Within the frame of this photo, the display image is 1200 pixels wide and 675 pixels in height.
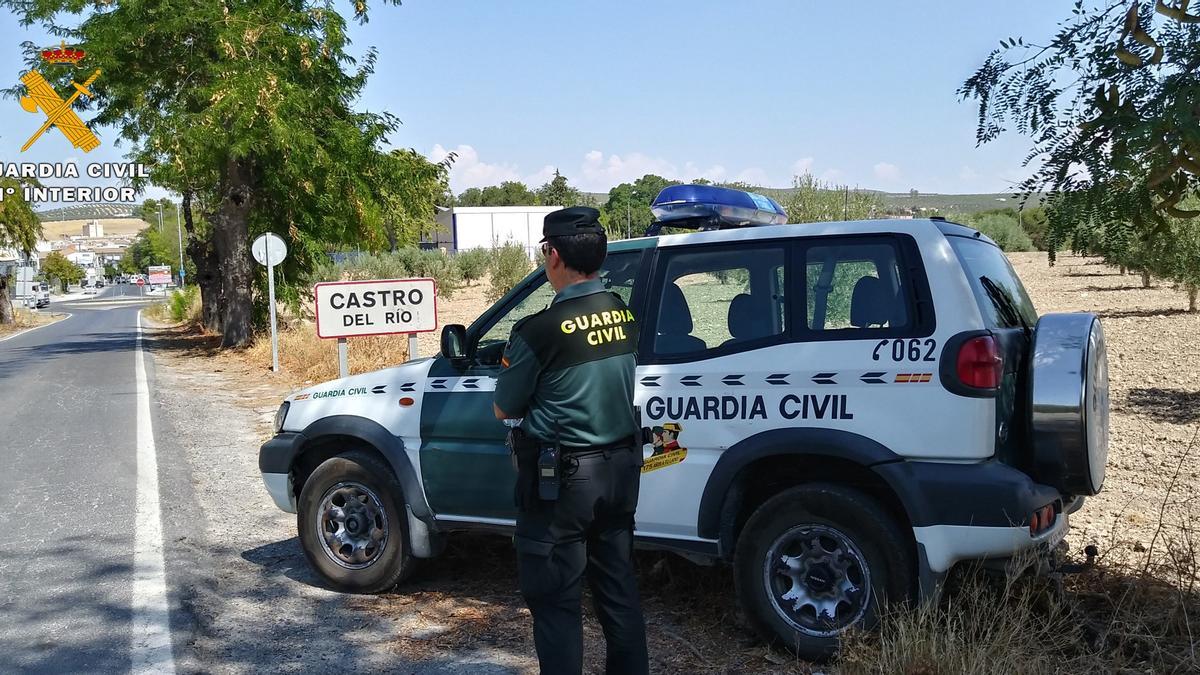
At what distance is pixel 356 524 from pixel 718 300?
240cm

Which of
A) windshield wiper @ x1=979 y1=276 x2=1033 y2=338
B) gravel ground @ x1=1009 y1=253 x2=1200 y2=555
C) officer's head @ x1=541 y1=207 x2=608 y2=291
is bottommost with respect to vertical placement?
gravel ground @ x1=1009 y1=253 x2=1200 y2=555

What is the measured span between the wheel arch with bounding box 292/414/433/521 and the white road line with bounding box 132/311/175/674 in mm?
953

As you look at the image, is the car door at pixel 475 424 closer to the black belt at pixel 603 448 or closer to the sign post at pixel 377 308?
the black belt at pixel 603 448

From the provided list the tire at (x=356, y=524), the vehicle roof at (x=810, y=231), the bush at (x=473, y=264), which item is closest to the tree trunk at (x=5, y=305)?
the bush at (x=473, y=264)

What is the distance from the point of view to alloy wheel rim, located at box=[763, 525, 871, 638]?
4270mm

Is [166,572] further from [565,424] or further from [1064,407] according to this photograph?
[1064,407]

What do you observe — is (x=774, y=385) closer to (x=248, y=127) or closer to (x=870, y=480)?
(x=870, y=480)

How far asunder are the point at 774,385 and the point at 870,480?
0.57 m

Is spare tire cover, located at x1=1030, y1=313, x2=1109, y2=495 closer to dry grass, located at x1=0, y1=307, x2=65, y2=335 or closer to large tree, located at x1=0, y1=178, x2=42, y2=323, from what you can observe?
dry grass, located at x1=0, y1=307, x2=65, y2=335

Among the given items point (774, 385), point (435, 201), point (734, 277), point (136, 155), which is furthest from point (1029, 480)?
point (435, 201)

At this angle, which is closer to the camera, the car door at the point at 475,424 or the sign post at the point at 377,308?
the car door at the point at 475,424

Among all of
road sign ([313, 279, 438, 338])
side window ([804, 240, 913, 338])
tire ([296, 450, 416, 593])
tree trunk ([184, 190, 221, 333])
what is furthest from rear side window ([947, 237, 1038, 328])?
tree trunk ([184, 190, 221, 333])

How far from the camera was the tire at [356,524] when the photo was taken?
18.1ft

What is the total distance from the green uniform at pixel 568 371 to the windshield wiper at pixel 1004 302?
70.9 inches
